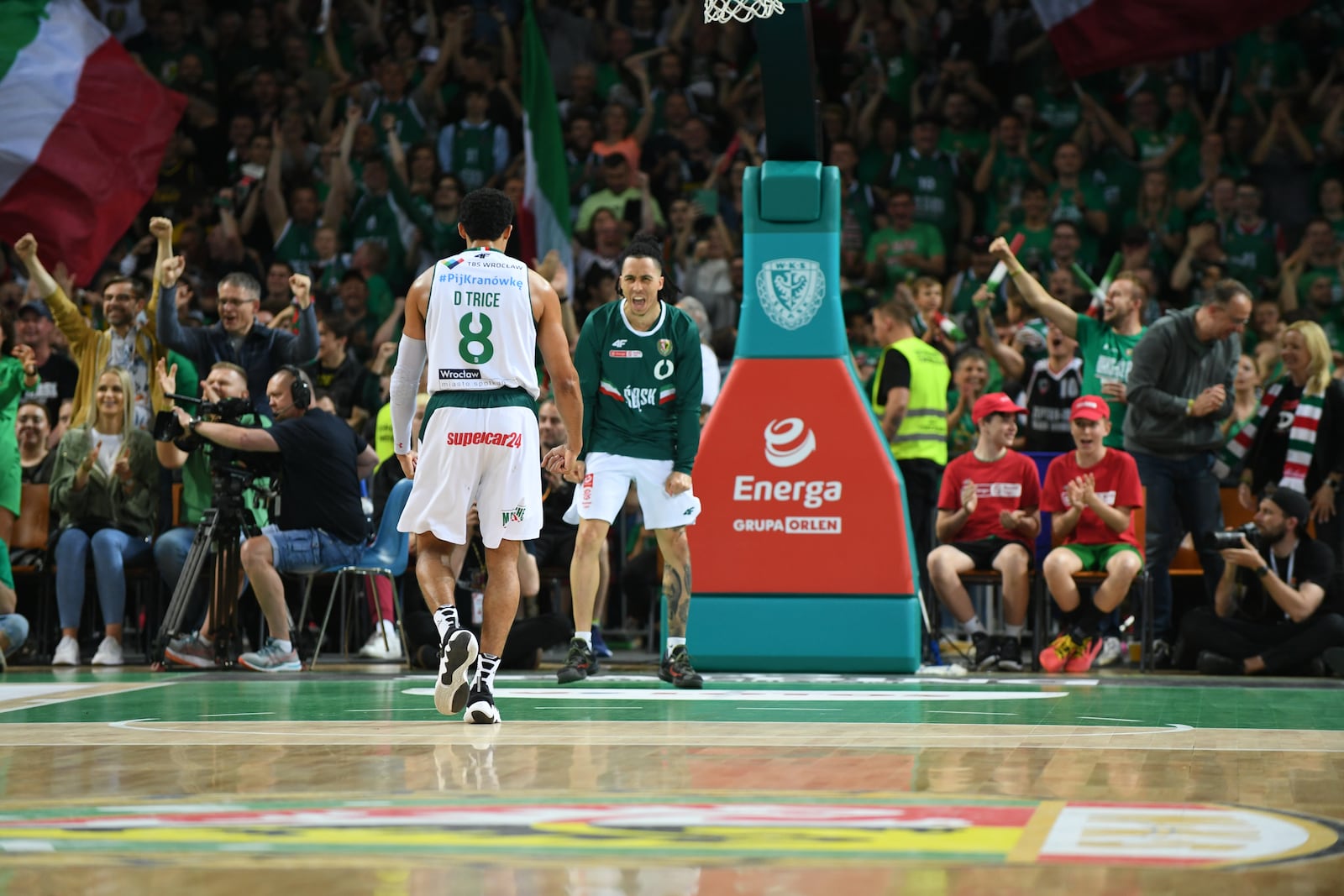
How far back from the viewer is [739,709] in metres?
7.19

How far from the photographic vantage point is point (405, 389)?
7.00 meters

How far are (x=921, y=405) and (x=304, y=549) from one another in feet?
13.1

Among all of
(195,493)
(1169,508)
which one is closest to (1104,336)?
(1169,508)

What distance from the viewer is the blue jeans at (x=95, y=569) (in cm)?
1096

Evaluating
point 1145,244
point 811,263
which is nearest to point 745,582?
point 811,263

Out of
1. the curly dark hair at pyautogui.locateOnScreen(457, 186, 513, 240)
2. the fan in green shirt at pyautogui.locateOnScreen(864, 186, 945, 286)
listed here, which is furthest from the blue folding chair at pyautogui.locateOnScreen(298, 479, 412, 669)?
the fan in green shirt at pyautogui.locateOnScreen(864, 186, 945, 286)

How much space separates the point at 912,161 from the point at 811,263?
18.8 feet

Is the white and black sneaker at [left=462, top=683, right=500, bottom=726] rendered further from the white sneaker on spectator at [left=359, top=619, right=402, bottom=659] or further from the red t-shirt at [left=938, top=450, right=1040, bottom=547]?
the red t-shirt at [left=938, top=450, right=1040, bottom=547]

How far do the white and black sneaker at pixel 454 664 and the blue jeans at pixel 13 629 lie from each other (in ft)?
15.8

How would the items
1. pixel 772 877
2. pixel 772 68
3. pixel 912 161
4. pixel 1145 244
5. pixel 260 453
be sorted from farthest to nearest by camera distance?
pixel 912 161
pixel 1145 244
pixel 260 453
pixel 772 68
pixel 772 877

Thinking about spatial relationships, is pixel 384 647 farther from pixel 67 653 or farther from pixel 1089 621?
pixel 1089 621

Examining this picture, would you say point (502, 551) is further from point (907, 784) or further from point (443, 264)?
point (907, 784)

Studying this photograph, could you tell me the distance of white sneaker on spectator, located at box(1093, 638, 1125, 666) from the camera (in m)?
10.4

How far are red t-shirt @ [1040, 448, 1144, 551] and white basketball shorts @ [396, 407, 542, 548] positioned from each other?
15.0 ft
